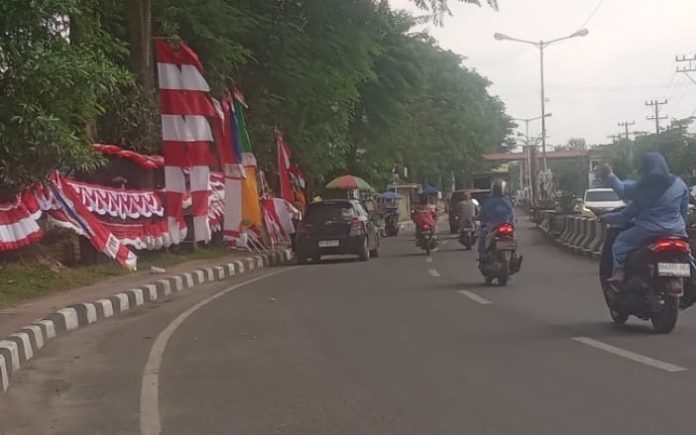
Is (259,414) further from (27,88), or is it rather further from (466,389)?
(27,88)

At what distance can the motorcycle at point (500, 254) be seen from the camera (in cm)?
1402

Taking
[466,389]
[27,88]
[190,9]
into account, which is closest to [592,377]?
[466,389]

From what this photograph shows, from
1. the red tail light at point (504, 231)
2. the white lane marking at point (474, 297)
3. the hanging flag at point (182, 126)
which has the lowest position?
the white lane marking at point (474, 297)

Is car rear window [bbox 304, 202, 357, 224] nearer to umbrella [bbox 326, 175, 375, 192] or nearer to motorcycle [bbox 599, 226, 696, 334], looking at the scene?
motorcycle [bbox 599, 226, 696, 334]

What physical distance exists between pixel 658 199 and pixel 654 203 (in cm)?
6

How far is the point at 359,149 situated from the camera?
151ft

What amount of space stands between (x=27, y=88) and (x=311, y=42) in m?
12.1

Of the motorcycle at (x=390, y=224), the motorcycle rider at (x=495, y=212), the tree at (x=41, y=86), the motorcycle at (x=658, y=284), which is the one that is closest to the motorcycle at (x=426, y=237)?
the motorcycle rider at (x=495, y=212)

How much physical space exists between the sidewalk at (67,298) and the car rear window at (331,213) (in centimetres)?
363

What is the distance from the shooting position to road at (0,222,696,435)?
6.05 metres

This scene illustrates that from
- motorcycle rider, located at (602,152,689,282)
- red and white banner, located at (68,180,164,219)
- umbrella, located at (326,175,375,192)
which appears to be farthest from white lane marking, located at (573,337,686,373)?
umbrella, located at (326,175,375,192)

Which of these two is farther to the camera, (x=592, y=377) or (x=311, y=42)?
(x=311, y=42)

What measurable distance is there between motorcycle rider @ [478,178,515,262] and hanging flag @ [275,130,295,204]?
15496 mm

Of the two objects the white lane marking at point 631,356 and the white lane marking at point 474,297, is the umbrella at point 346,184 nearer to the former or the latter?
the white lane marking at point 474,297
